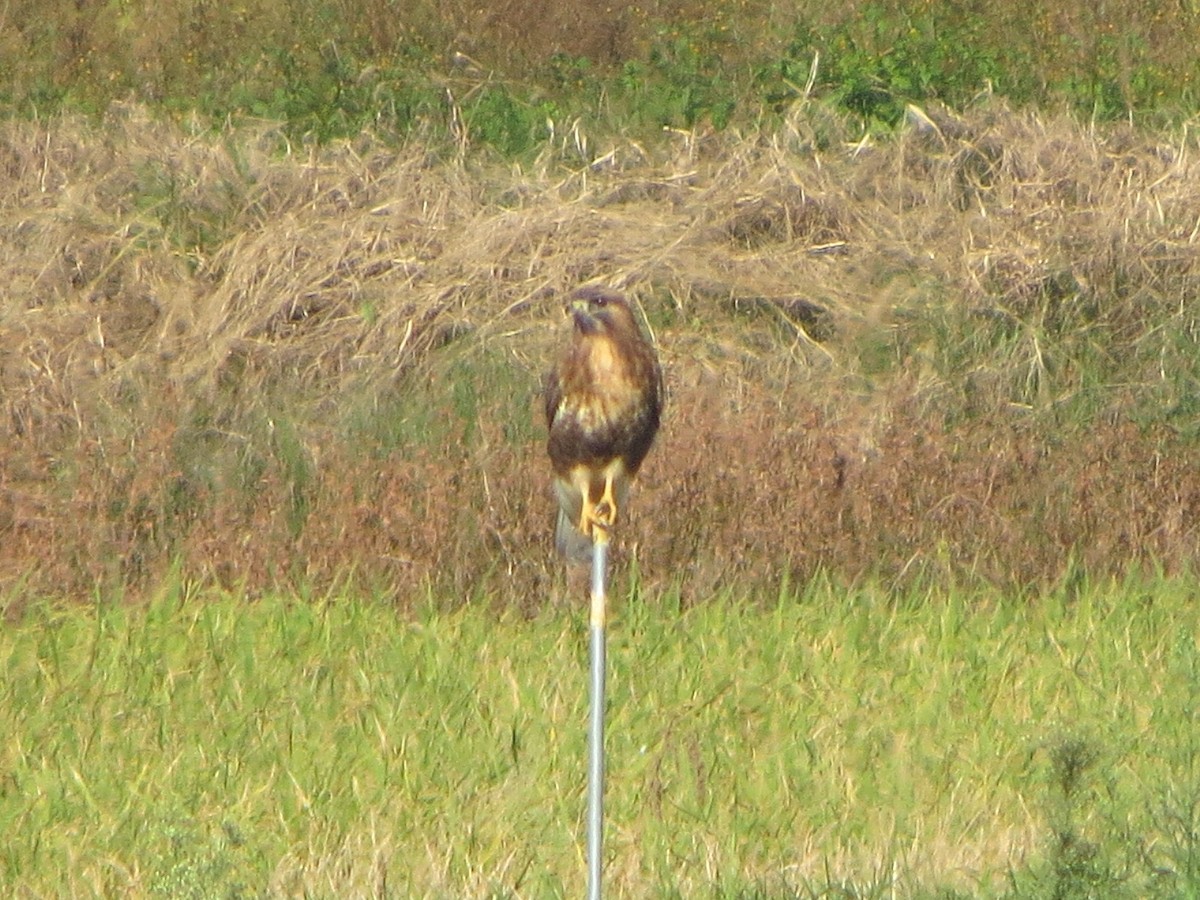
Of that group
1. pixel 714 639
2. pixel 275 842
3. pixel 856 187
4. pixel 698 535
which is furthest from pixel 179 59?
pixel 275 842

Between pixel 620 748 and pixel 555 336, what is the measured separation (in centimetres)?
330

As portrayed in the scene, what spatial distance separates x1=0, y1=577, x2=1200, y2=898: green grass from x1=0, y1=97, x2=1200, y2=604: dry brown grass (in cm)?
42

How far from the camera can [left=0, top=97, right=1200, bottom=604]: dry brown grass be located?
5.98 meters

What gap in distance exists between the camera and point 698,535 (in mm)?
5957

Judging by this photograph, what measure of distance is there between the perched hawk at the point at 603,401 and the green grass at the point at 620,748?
2.06 ft

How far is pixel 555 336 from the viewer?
7.57 m

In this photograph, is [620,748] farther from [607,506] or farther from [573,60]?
[573,60]

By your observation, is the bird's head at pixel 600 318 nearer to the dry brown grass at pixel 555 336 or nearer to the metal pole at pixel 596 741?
the metal pole at pixel 596 741

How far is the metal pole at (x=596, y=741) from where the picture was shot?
8.67 ft

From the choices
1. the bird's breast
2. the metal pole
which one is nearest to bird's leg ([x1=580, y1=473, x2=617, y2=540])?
the bird's breast

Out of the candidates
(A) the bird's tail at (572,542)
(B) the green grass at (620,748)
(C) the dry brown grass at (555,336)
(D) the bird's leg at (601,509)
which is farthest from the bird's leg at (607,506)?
(C) the dry brown grass at (555,336)

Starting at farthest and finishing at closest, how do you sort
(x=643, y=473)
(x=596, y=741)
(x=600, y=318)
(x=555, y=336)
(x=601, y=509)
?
1. (x=555, y=336)
2. (x=643, y=473)
3. (x=601, y=509)
4. (x=600, y=318)
5. (x=596, y=741)

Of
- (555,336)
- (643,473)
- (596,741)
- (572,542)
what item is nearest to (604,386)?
(572,542)

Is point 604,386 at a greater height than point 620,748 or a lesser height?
greater
